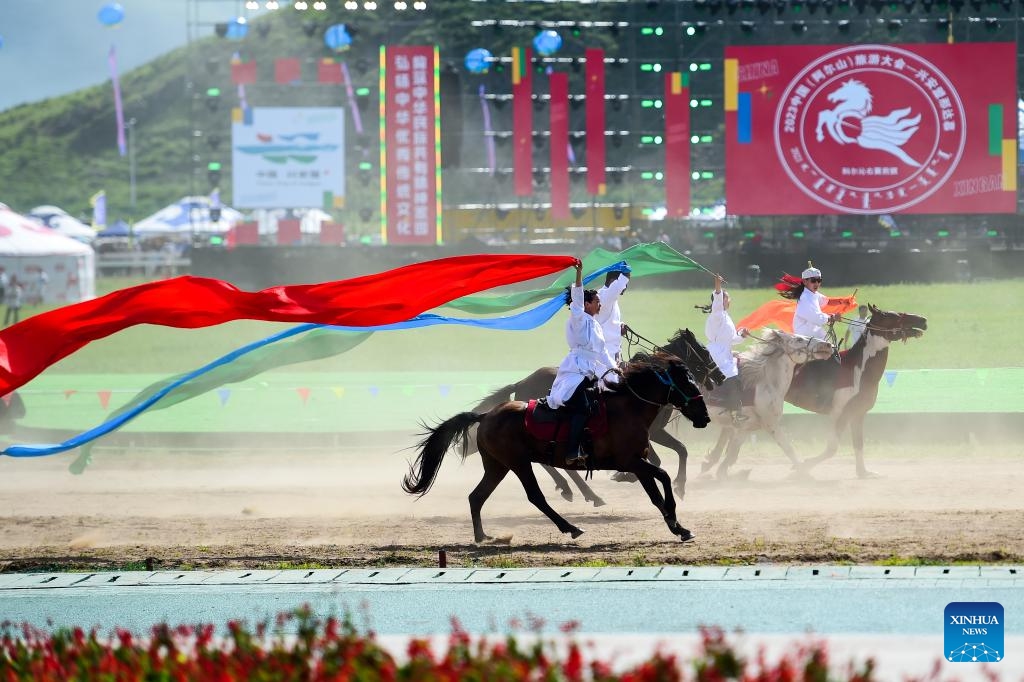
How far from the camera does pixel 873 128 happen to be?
3809cm

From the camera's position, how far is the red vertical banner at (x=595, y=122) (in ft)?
131

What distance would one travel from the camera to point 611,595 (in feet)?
32.8

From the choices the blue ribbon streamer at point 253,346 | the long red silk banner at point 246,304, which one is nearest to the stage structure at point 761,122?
the blue ribbon streamer at point 253,346

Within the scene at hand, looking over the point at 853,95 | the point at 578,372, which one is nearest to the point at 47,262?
the point at 853,95

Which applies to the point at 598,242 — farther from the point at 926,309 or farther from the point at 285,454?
the point at 285,454

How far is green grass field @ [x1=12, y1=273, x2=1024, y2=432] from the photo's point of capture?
22.9 m

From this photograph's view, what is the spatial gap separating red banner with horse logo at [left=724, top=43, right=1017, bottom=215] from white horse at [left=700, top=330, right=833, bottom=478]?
21.4 meters

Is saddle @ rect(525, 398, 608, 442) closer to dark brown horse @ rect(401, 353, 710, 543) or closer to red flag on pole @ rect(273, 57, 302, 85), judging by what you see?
dark brown horse @ rect(401, 353, 710, 543)

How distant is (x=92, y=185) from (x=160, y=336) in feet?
386

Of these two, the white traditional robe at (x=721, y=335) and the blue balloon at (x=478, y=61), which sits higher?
the blue balloon at (x=478, y=61)

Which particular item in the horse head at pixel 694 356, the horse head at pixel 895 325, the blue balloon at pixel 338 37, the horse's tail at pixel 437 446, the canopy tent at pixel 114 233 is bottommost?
the horse's tail at pixel 437 446

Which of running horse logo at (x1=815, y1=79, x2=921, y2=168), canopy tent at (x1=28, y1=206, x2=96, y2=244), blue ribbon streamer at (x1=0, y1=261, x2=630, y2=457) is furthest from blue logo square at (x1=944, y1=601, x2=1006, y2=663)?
canopy tent at (x1=28, y1=206, x2=96, y2=244)

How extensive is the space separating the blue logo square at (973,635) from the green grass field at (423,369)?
13.1m

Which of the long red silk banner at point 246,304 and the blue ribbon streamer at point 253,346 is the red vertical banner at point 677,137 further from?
the long red silk banner at point 246,304
